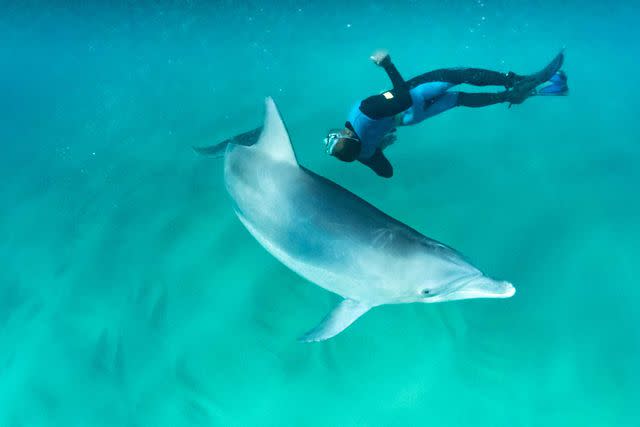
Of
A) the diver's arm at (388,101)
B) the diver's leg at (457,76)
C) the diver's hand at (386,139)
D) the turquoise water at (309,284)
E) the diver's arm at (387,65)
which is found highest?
the diver's leg at (457,76)

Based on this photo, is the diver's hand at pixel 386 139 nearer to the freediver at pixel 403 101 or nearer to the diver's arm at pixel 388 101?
the freediver at pixel 403 101

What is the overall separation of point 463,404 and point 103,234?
4811mm

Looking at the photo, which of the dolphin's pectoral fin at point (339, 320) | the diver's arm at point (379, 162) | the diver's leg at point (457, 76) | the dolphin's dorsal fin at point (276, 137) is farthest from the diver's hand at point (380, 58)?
the dolphin's pectoral fin at point (339, 320)

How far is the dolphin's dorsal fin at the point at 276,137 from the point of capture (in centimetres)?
294

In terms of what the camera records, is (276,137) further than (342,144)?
No

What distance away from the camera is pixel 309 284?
4156 mm

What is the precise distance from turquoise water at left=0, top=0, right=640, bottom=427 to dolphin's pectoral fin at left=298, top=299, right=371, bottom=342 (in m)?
0.91

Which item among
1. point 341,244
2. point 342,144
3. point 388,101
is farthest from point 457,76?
point 341,244

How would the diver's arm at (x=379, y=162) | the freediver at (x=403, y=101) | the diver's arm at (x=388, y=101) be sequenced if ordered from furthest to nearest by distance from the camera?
the diver's arm at (x=379, y=162) < the diver's arm at (x=388, y=101) < the freediver at (x=403, y=101)

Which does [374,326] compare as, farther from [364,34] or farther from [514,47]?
[364,34]

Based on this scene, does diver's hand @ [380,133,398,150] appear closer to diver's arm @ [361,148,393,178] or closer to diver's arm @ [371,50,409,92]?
diver's arm @ [361,148,393,178]

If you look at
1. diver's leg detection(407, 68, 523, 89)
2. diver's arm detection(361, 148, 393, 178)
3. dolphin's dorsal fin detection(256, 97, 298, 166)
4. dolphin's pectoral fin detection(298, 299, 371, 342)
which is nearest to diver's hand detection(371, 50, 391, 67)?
diver's leg detection(407, 68, 523, 89)

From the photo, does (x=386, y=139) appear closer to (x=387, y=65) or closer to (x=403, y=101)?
(x=403, y=101)

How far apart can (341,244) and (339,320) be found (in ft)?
1.94
